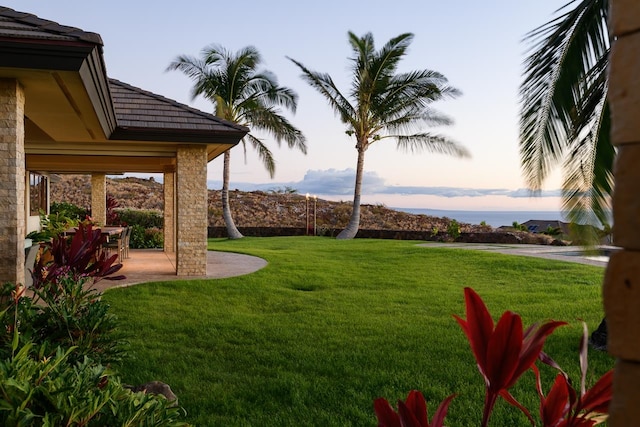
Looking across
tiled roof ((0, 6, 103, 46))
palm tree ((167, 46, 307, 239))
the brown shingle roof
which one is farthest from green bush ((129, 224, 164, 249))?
tiled roof ((0, 6, 103, 46))

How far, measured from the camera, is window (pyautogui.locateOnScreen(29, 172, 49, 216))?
16.1m

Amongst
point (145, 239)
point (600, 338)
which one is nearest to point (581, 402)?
point (600, 338)

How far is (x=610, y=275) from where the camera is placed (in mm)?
935

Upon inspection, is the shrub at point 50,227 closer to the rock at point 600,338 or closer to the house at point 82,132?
the house at point 82,132

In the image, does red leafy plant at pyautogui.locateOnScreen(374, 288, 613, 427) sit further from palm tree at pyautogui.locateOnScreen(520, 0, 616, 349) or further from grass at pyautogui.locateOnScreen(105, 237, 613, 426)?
palm tree at pyautogui.locateOnScreen(520, 0, 616, 349)

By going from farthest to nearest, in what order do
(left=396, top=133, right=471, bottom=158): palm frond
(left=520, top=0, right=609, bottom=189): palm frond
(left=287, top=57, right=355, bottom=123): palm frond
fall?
(left=287, top=57, right=355, bottom=123): palm frond < (left=396, top=133, right=471, bottom=158): palm frond < (left=520, top=0, right=609, bottom=189): palm frond

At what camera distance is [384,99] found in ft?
82.1

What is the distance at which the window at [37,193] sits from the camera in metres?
16.1

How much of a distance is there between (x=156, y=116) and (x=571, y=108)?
332 inches

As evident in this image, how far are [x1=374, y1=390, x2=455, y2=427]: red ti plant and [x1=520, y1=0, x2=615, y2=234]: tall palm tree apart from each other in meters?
4.37

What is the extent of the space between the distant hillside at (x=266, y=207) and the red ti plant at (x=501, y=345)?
30873 millimetres

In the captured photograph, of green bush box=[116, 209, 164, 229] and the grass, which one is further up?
green bush box=[116, 209, 164, 229]

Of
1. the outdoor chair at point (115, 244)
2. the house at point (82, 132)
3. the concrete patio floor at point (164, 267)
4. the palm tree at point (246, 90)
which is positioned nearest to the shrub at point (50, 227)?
the house at point (82, 132)

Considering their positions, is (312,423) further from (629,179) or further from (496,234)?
(496,234)
